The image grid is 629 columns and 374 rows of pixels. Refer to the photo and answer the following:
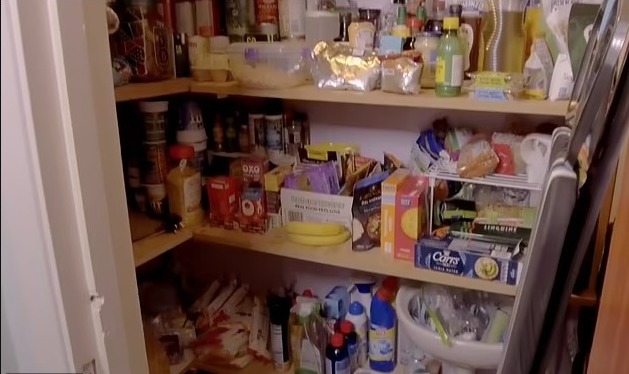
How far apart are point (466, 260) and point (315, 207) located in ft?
1.27

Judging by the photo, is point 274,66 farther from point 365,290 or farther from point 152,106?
point 365,290

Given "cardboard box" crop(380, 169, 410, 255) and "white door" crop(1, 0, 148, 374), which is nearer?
"white door" crop(1, 0, 148, 374)

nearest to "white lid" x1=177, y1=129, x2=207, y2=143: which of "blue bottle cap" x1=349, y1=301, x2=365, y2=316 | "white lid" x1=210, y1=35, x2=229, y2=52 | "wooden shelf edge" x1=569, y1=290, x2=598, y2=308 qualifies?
"white lid" x1=210, y1=35, x2=229, y2=52

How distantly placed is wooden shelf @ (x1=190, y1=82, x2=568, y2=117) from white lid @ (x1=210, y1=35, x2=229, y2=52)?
9 cm

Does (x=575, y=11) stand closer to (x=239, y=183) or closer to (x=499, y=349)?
(x=499, y=349)

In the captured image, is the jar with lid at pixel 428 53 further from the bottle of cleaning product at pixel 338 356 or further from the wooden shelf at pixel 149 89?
the bottle of cleaning product at pixel 338 356

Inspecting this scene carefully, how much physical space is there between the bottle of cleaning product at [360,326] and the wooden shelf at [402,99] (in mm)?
592

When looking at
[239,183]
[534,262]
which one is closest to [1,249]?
[534,262]

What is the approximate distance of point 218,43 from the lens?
1.41 m

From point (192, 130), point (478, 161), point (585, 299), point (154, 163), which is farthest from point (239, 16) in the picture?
point (585, 299)

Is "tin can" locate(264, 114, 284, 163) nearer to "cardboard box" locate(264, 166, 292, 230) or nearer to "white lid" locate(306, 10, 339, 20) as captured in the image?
"cardboard box" locate(264, 166, 292, 230)

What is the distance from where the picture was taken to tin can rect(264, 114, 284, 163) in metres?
1.48

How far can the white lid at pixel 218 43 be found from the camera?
140 centimetres

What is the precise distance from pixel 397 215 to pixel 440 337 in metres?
0.28
